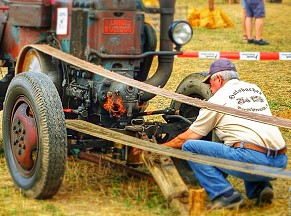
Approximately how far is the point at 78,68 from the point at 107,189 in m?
1.21

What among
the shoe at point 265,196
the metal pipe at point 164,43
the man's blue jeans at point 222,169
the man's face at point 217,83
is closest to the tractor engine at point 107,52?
the metal pipe at point 164,43

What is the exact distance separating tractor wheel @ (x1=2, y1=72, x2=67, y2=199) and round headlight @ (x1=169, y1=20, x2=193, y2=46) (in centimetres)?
162

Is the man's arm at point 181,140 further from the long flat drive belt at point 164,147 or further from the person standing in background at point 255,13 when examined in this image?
the person standing in background at point 255,13

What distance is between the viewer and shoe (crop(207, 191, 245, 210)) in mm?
6184

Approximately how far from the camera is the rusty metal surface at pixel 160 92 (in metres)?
5.79

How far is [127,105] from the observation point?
7148 mm

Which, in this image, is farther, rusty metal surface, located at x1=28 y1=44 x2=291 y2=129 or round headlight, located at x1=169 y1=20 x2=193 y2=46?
round headlight, located at x1=169 y1=20 x2=193 y2=46

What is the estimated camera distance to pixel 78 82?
7.53m

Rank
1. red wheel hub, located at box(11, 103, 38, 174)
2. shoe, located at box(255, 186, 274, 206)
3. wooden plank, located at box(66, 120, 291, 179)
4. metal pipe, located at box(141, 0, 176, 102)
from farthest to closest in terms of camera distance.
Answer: metal pipe, located at box(141, 0, 176, 102) < red wheel hub, located at box(11, 103, 38, 174) < shoe, located at box(255, 186, 274, 206) < wooden plank, located at box(66, 120, 291, 179)

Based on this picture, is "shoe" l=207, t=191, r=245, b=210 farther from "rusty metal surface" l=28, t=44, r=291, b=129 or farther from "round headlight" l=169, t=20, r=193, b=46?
"round headlight" l=169, t=20, r=193, b=46

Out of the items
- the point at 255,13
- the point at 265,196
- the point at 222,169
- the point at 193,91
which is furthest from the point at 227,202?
the point at 255,13

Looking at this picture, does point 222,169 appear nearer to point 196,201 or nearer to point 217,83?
point 196,201

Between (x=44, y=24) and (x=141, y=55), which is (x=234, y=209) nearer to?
(x=141, y=55)

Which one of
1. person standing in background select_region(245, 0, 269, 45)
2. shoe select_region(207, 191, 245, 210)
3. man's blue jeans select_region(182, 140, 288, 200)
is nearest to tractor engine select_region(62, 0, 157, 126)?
man's blue jeans select_region(182, 140, 288, 200)
